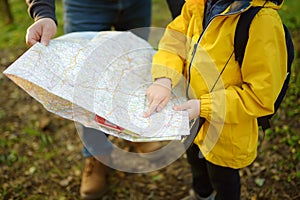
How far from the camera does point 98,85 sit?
140cm

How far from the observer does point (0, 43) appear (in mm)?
3639

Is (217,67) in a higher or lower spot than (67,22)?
higher

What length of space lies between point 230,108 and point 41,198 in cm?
131

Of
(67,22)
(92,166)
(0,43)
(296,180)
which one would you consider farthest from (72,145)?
(0,43)

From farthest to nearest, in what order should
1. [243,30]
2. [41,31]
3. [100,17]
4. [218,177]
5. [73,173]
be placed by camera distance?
[73,173], [100,17], [218,177], [41,31], [243,30]

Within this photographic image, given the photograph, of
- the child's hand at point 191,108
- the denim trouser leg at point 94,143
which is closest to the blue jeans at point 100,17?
the denim trouser leg at point 94,143

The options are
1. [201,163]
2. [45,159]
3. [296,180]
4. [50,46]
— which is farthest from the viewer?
[45,159]

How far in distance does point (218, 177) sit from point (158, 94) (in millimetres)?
502

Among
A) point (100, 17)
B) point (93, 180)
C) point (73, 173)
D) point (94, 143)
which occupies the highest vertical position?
point (100, 17)

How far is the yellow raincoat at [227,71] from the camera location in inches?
47.6

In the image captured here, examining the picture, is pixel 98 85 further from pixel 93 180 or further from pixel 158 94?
pixel 93 180

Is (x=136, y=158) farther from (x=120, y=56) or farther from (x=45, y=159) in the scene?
(x=120, y=56)

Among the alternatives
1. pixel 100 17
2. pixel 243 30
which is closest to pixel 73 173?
pixel 100 17

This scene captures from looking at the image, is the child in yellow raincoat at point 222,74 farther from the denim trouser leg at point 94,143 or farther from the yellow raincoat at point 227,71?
the denim trouser leg at point 94,143
